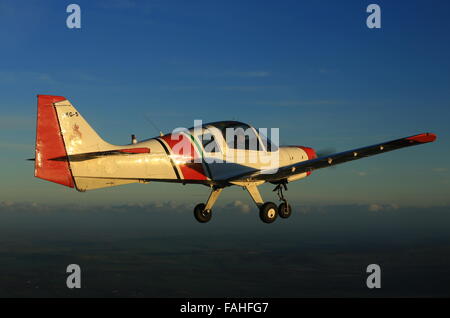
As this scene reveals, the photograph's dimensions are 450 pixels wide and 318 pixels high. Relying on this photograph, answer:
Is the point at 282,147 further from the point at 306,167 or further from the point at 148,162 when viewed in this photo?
the point at 148,162

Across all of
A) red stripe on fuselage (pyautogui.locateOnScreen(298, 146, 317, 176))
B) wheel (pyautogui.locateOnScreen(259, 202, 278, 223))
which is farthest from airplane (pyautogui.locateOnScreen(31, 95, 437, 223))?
red stripe on fuselage (pyautogui.locateOnScreen(298, 146, 317, 176))

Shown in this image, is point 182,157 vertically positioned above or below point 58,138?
below

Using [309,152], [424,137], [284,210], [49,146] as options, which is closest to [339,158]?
[424,137]

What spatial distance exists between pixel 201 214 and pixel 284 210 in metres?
3.38

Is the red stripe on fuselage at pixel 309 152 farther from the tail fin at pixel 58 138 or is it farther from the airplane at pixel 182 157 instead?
the tail fin at pixel 58 138

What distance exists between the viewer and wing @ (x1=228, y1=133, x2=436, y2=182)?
51.5 ft

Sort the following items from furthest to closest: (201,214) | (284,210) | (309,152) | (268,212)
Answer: (309,152)
(284,210)
(201,214)
(268,212)

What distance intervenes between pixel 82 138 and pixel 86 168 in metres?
0.96

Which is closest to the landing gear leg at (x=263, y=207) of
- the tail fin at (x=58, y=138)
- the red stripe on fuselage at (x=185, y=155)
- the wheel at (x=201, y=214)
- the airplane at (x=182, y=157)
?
the airplane at (x=182, y=157)

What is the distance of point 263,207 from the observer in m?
18.3

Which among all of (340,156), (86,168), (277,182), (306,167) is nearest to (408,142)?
(340,156)

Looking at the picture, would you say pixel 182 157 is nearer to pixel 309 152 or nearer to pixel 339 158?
pixel 339 158

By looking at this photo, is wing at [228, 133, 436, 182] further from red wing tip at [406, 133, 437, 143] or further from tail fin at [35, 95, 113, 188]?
tail fin at [35, 95, 113, 188]

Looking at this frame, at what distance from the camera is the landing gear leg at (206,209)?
63.0ft
